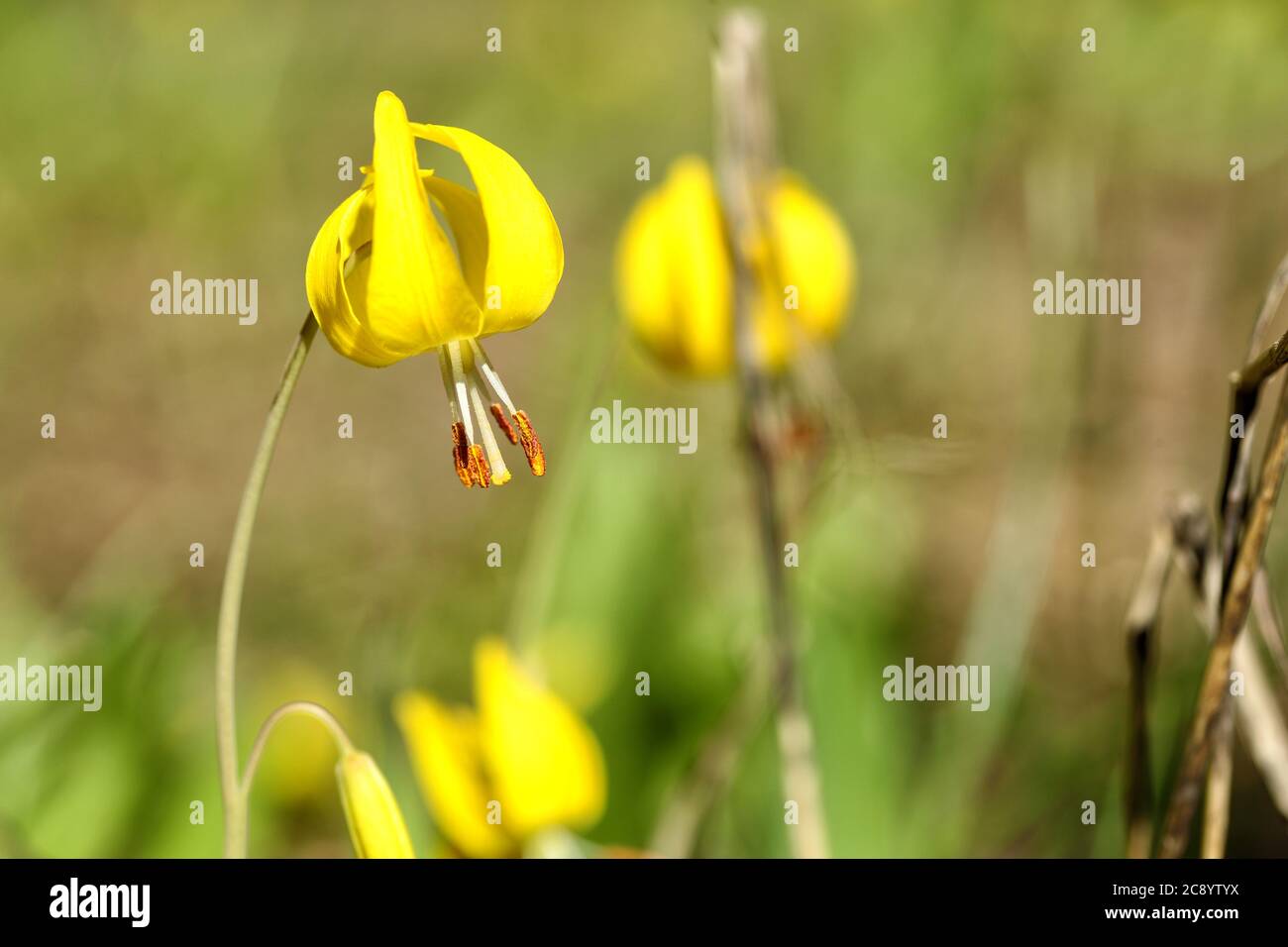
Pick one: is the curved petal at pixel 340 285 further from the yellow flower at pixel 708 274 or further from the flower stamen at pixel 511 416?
the yellow flower at pixel 708 274

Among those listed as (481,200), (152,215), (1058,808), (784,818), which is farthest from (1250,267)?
(152,215)

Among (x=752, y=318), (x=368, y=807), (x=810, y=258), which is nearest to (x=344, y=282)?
(x=368, y=807)

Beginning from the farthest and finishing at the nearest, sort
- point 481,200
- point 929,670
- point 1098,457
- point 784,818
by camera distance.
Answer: point 1098,457 → point 929,670 → point 784,818 → point 481,200

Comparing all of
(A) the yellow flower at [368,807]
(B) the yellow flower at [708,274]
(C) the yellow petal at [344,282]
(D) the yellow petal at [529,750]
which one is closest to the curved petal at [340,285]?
(C) the yellow petal at [344,282]
